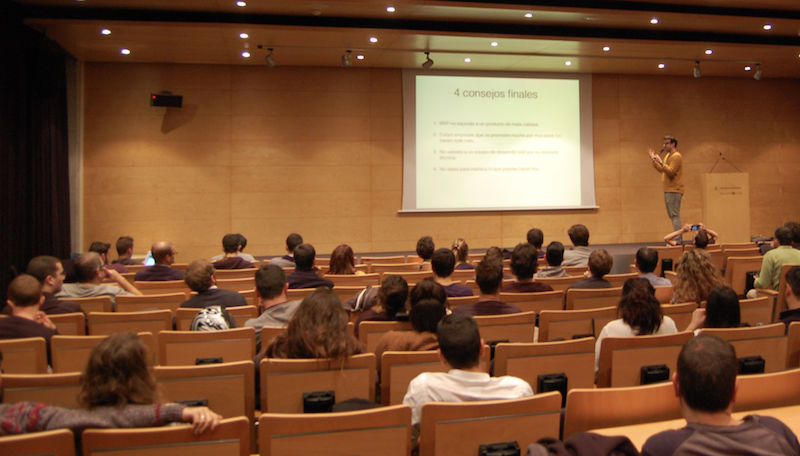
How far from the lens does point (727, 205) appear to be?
1130 centimetres

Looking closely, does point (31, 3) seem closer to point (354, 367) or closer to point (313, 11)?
point (313, 11)

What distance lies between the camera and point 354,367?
9.25 ft

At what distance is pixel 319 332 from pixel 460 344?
30.4 inches

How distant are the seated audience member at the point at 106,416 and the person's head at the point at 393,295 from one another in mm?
1806

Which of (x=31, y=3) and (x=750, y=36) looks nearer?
(x=31, y=3)

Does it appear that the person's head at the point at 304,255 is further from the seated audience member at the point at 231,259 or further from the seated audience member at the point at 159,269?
the seated audience member at the point at 231,259

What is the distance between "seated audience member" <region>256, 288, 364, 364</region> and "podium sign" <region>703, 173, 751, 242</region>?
10.2 meters

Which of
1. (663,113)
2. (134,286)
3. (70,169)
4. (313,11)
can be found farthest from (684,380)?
(663,113)

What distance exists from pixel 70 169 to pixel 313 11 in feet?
16.5

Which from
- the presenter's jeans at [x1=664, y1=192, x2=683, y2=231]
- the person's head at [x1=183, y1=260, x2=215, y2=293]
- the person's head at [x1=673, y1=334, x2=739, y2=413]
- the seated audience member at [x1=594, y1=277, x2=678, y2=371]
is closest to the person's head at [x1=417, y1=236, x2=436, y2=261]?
the person's head at [x1=183, y1=260, x2=215, y2=293]

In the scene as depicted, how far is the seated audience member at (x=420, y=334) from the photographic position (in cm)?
311

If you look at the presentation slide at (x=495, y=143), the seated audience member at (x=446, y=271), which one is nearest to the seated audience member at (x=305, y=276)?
the seated audience member at (x=446, y=271)

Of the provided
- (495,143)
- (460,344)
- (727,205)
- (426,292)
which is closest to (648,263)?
(426,292)

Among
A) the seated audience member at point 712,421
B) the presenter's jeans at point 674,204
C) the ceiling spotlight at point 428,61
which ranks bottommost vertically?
the seated audience member at point 712,421
